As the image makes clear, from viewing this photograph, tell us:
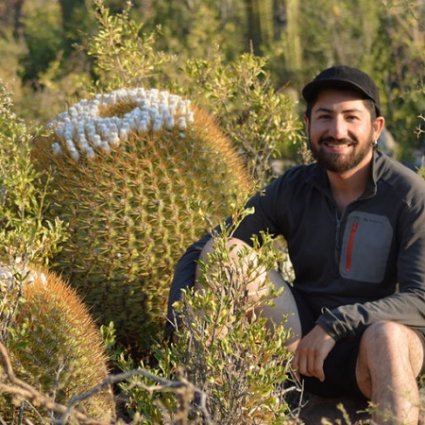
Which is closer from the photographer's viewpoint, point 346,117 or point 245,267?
point 245,267

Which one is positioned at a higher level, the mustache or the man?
the mustache

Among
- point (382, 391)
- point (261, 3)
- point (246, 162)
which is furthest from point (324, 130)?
point (261, 3)

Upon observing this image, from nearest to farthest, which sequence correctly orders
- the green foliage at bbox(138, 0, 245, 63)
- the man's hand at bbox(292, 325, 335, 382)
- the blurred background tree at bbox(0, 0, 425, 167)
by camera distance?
1. the man's hand at bbox(292, 325, 335, 382)
2. the blurred background tree at bbox(0, 0, 425, 167)
3. the green foliage at bbox(138, 0, 245, 63)

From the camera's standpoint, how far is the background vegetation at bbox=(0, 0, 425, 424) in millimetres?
3471

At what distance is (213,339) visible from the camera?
11.4 feet

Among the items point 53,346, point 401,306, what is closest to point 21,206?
point 53,346

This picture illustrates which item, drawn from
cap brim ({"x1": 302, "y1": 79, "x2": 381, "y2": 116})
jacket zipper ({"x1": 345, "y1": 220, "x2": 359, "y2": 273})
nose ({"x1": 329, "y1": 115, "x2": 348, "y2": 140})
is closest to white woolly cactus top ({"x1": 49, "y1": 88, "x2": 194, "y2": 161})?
cap brim ({"x1": 302, "y1": 79, "x2": 381, "y2": 116})

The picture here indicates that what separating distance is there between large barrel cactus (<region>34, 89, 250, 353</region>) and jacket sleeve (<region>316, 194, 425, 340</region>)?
95 cm

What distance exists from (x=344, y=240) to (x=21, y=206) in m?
1.37

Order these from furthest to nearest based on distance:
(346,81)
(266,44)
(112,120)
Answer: (266,44)
(112,120)
(346,81)

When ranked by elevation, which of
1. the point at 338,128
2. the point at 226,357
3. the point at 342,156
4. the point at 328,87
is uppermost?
the point at 328,87

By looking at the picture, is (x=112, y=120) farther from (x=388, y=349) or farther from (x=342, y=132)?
(x=388, y=349)

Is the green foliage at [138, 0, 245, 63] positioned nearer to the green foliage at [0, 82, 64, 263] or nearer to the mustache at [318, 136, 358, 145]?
the green foliage at [0, 82, 64, 263]

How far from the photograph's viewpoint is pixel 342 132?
4254 millimetres
